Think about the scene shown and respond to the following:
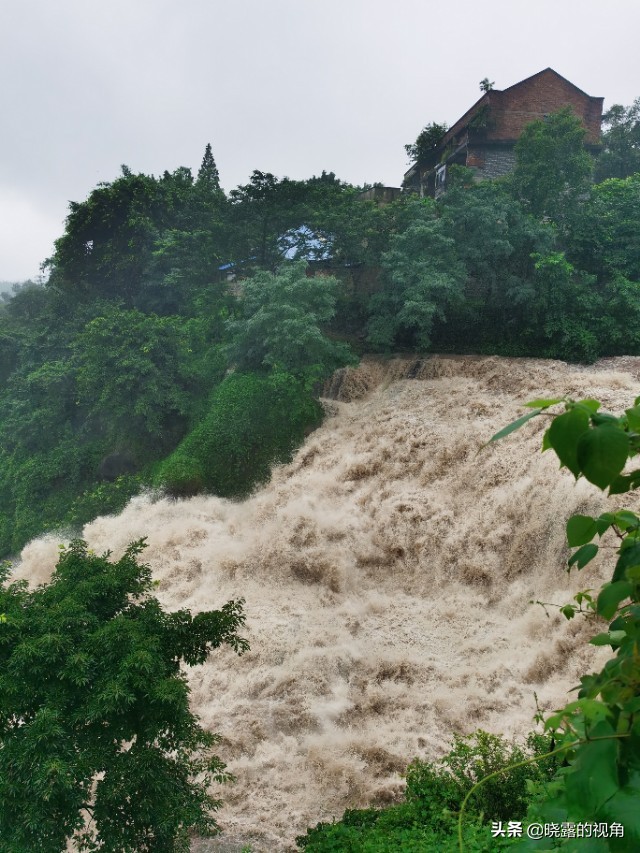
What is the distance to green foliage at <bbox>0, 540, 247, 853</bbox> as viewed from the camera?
3773 mm

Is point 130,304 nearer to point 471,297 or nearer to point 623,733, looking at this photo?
point 471,297

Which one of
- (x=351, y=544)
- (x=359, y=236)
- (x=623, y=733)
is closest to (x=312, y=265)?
(x=359, y=236)

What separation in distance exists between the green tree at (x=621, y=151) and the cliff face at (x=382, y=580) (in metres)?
10.6

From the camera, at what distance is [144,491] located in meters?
13.4

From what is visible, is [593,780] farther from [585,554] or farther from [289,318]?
[289,318]

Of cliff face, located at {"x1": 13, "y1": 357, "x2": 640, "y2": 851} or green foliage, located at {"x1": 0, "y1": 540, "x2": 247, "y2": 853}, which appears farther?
cliff face, located at {"x1": 13, "y1": 357, "x2": 640, "y2": 851}

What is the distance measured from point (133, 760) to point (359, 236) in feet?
44.3

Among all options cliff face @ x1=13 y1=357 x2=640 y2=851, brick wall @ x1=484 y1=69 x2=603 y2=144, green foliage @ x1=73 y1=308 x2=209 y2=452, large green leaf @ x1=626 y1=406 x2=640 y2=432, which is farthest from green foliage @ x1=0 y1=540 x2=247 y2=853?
brick wall @ x1=484 y1=69 x2=603 y2=144

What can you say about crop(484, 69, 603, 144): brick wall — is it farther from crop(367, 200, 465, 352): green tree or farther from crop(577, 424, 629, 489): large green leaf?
crop(577, 424, 629, 489): large green leaf

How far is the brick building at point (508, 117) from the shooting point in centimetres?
1852

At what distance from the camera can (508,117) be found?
18734 millimetres

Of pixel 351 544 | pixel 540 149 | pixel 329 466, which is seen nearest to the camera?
pixel 351 544

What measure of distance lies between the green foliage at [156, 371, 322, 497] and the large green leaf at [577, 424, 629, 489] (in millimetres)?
12038

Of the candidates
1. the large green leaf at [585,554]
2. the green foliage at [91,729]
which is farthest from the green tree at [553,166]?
the large green leaf at [585,554]
